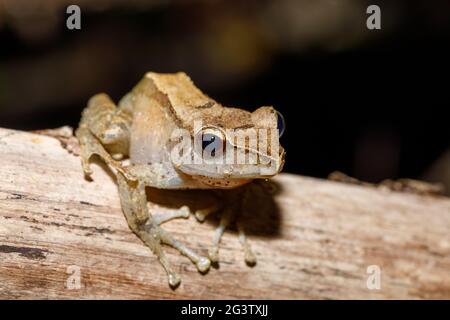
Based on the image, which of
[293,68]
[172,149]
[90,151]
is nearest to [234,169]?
[172,149]

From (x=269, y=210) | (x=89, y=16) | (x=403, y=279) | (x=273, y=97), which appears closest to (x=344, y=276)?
(x=403, y=279)

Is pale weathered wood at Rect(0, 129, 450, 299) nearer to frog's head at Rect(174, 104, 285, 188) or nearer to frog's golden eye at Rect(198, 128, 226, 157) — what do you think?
frog's head at Rect(174, 104, 285, 188)

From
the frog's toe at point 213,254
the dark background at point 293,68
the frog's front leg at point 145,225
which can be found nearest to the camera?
the frog's front leg at point 145,225

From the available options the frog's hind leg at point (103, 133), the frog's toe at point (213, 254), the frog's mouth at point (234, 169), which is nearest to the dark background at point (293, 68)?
the frog's hind leg at point (103, 133)

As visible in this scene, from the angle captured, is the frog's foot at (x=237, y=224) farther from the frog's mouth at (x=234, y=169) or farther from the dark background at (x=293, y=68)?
the dark background at (x=293, y=68)

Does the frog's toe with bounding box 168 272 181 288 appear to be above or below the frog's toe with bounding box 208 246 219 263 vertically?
below

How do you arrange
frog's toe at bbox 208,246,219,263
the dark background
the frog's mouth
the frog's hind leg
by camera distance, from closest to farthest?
the frog's mouth
frog's toe at bbox 208,246,219,263
the frog's hind leg
the dark background

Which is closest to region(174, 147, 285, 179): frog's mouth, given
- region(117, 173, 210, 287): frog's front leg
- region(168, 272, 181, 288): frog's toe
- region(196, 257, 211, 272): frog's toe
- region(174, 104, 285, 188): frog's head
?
region(174, 104, 285, 188): frog's head

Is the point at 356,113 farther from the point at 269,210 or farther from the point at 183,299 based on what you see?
the point at 183,299
